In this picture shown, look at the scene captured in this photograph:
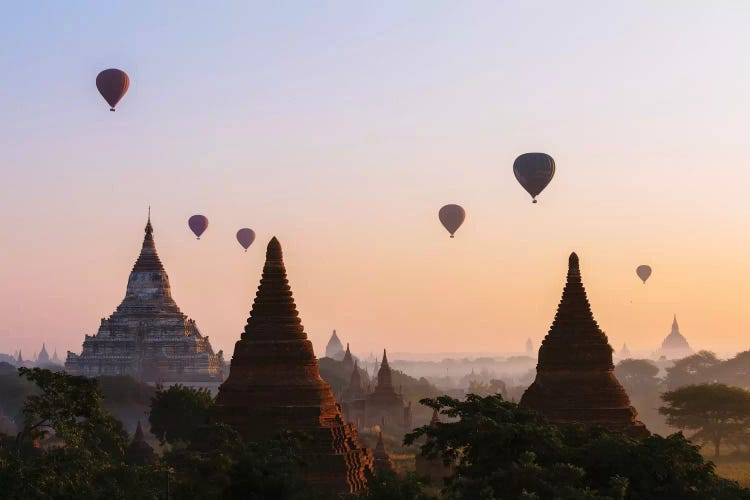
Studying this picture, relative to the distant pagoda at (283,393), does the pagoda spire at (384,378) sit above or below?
above

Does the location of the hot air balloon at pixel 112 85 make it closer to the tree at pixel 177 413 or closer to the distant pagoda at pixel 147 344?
the tree at pixel 177 413

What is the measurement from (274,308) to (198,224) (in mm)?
72514

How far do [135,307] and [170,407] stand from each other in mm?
57043

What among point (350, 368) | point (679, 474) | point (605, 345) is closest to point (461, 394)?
point (350, 368)

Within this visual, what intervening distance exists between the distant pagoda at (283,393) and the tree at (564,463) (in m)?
9.54

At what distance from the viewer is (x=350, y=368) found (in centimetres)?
17525

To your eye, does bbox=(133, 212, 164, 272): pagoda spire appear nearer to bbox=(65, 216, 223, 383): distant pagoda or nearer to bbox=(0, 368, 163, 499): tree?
bbox=(65, 216, 223, 383): distant pagoda

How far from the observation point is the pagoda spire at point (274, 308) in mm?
49000

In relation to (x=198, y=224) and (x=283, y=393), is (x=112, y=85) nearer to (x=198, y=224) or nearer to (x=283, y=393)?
(x=198, y=224)

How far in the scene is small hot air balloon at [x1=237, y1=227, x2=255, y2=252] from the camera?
115312 millimetres

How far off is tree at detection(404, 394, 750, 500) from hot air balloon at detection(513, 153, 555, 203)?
4589 centimetres

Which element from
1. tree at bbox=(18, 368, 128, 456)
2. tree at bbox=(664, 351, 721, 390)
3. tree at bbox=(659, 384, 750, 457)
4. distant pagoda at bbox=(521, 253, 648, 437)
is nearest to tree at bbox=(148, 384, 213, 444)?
distant pagoda at bbox=(521, 253, 648, 437)

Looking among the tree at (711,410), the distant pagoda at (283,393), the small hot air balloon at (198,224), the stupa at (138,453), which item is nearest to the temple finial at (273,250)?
the distant pagoda at (283,393)

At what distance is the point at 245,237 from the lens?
11556 centimetres
